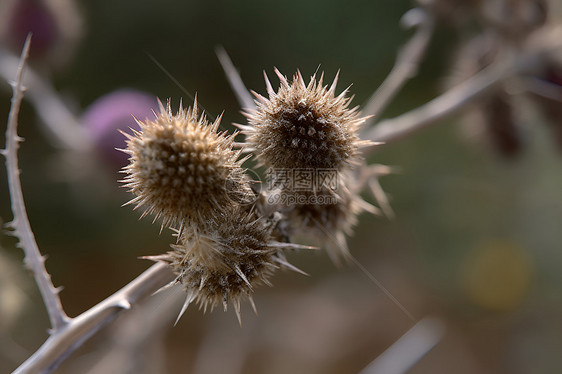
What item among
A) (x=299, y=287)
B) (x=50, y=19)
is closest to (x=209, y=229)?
(x=50, y=19)

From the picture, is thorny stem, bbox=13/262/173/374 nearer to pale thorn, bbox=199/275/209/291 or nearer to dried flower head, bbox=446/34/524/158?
pale thorn, bbox=199/275/209/291

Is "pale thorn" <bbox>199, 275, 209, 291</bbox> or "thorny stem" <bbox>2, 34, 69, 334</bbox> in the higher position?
"thorny stem" <bbox>2, 34, 69, 334</bbox>

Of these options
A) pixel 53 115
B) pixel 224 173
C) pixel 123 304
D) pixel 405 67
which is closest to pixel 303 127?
pixel 224 173

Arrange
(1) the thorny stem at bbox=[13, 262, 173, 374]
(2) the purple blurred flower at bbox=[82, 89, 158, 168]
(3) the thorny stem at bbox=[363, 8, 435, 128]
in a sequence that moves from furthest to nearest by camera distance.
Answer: (2) the purple blurred flower at bbox=[82, 89, 158, 168] < (3) the thorny stem at bbox=[363, 8, 435, 128] < (1) the thorny stem at bbox=[13, 262, 173, 374]

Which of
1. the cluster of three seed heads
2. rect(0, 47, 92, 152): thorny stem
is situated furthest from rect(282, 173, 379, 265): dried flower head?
rect(0, 47, 92, 152): thorny stem

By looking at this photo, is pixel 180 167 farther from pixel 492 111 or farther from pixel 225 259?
pixel 492 111

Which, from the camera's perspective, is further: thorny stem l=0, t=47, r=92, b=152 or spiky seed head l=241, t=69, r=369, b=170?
thorny stem l=0, t=47, r=92, b=152
